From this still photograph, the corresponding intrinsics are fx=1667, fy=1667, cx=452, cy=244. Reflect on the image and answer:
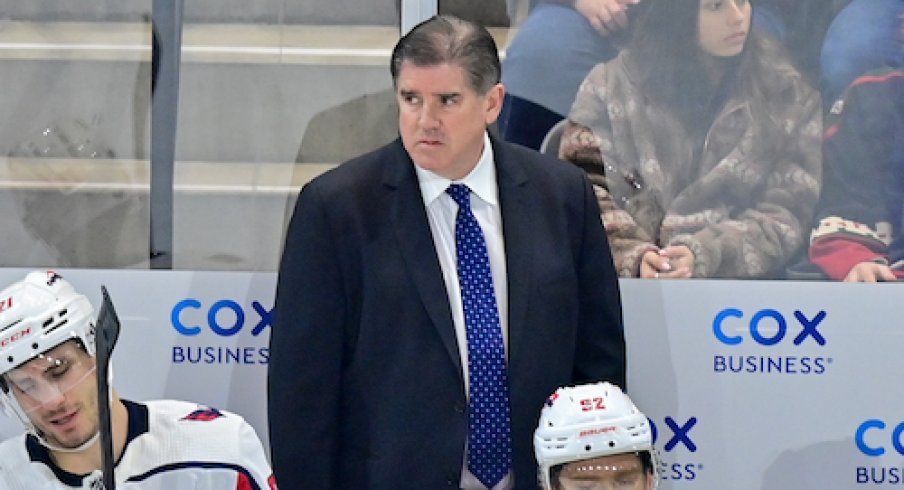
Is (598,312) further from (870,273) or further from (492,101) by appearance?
(870,273)

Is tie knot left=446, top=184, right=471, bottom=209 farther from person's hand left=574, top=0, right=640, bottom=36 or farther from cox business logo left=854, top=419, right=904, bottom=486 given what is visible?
cox business logo left=854, top=419, right=904, bottom=486

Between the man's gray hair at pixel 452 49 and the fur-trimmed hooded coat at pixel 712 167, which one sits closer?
the man's gray hair at pixel 452 49

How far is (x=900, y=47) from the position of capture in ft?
13.6

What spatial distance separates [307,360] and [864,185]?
1.56 meters

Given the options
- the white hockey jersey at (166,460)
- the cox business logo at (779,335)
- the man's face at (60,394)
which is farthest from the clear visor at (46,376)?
the cox business logo at (779,335)

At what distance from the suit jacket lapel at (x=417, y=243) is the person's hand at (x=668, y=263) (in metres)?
0.81

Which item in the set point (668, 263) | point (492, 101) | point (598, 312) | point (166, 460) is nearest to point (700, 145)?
point (668, 263)

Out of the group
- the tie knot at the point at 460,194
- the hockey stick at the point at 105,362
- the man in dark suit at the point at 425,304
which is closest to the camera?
the hockey stick at the point at 105,362

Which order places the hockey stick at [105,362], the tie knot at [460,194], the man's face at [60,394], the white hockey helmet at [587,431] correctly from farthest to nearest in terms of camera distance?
the tie knot at [460,194] → the man's face at [60,394] → the white hockey helmet at [587,431] → the hockey stick at [105,362]

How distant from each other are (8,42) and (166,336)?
33.5 inches

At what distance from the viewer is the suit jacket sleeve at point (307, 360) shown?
348 cm

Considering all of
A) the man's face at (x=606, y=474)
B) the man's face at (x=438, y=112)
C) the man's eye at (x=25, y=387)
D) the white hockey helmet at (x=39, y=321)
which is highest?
the man's face at (x=438, y=112)

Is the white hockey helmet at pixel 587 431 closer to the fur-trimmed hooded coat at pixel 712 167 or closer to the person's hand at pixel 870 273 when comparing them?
the fur-trimmed hooded coat at pixel 712 167

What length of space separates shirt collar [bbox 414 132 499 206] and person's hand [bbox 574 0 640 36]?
0.67 metres
